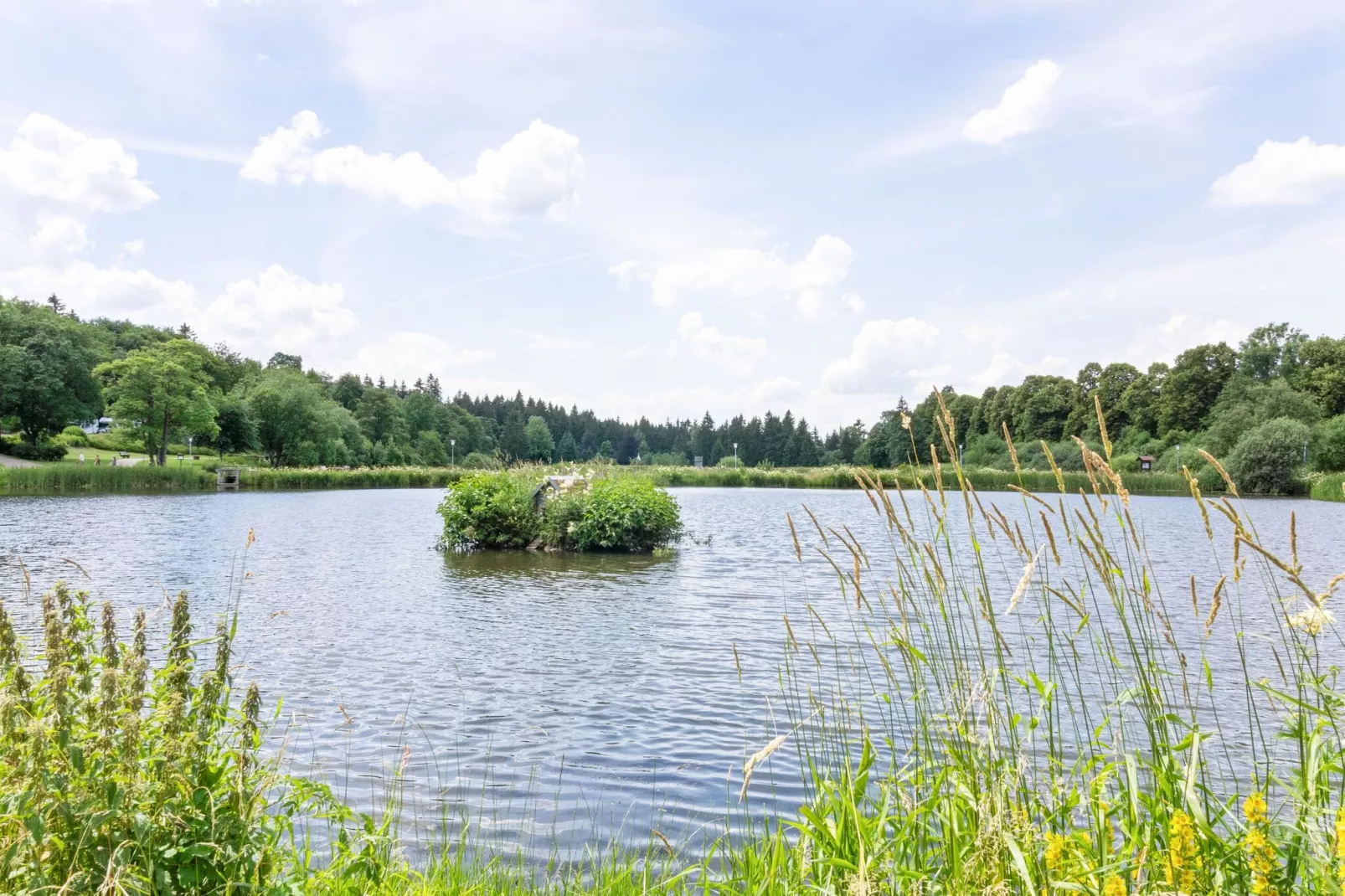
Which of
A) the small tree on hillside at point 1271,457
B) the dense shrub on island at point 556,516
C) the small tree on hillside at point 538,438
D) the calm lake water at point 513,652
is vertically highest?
the small tree on hillside at point 538,438

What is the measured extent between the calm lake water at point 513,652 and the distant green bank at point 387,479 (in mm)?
7168

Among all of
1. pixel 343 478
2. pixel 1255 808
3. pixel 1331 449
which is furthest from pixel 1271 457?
pixel 1255 808

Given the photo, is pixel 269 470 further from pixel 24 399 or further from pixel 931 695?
pixel 931 695

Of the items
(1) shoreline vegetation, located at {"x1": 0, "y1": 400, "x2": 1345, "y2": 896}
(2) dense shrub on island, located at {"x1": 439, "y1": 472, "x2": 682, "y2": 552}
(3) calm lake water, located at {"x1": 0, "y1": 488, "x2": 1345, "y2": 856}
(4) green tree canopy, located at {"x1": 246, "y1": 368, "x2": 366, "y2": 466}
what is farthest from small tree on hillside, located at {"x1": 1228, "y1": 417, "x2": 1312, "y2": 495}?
(4) green tree canopy, located at {"x1": 246, "y1": 368, "x2": 366, "y2": 466}

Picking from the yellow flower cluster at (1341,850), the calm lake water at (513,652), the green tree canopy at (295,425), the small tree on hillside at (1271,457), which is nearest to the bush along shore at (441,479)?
the small tree on hillside at (1271,457)

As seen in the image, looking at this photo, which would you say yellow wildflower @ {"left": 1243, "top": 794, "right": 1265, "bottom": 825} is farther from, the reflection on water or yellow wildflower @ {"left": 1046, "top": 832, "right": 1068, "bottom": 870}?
the reflection on water

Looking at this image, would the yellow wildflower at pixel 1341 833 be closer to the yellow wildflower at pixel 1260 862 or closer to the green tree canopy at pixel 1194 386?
the yellow wildflower at pixel 1260 862

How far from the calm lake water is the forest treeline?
24.5 metres

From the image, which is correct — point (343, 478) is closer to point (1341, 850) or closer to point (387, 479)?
point (387, 479)

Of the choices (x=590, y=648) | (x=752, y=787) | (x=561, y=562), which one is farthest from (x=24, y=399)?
(x=752, y=787)

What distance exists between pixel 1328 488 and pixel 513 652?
1994 inches

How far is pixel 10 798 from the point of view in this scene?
251cm

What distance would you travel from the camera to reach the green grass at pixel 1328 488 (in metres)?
44.6

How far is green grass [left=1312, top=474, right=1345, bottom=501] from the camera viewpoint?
44.6 meters
